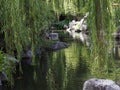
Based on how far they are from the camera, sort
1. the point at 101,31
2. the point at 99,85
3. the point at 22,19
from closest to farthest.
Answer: the point at 101,31, the point at 22,19, the point at 99,85

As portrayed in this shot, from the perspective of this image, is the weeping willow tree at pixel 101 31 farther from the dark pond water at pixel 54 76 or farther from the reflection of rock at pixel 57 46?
the reflection of rock at pixel 57 46

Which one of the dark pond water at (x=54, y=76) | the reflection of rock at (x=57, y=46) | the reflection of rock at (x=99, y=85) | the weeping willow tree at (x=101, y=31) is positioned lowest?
the dark pond water at (x=54, y=76)

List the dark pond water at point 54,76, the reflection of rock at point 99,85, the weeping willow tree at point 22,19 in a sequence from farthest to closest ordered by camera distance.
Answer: the dark pond water at point 54,76
the reflection of rock at point 99,85
the weeping willow tree at point 22,19

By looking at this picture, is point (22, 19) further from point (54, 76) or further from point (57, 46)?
point (57, 46)

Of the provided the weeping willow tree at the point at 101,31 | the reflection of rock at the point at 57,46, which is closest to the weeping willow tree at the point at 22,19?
the weeping willow tree at the point at 101,31

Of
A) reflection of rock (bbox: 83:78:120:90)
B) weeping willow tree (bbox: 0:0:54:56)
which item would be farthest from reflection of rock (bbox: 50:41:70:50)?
weeping willow tree (bbox: 0:0:54:56)

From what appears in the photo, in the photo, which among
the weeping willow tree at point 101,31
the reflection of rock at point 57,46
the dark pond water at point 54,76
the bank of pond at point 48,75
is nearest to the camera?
the weeping willow tree at point 101,31

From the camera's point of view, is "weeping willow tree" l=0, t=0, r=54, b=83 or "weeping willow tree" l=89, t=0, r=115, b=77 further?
"weeping willow tree" l=0, t=0, r=54, b=83

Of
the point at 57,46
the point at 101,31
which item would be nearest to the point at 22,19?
the point at 101,31

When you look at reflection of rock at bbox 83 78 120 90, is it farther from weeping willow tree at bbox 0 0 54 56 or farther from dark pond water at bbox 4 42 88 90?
dark pond water at bbox 4 42 88 90

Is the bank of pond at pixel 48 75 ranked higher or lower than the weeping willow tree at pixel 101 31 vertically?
lower

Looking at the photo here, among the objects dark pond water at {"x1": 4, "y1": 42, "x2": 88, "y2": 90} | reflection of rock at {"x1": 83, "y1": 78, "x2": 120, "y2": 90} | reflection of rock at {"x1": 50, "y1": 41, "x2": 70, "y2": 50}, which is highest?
reflection of rock at {"x1": 83, "y1": 78, "x2": 120, "y2": 90}

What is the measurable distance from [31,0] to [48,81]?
24.2ft

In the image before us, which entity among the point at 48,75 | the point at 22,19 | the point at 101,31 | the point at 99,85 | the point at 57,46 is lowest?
the point at 48,75
